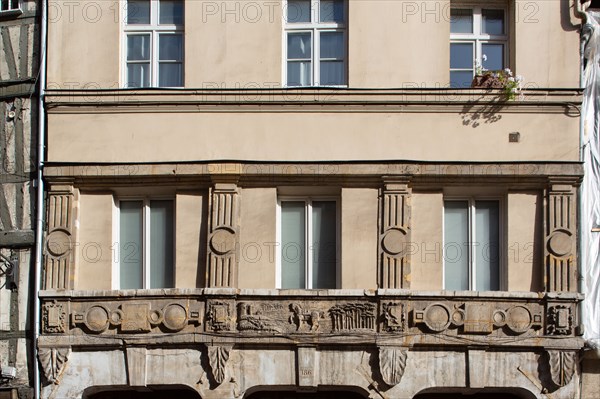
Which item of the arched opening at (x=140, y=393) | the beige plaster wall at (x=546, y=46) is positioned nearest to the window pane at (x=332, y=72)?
the beige plaster wall at (x=546, y=46)

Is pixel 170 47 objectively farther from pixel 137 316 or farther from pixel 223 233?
pixel 137 316

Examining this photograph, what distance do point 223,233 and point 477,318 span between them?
3.64m

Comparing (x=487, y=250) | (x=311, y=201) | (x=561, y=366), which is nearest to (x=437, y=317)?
(x=487, y=250)

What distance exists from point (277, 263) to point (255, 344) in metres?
1.21

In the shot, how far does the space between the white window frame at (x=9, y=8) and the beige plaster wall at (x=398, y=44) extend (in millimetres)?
4747

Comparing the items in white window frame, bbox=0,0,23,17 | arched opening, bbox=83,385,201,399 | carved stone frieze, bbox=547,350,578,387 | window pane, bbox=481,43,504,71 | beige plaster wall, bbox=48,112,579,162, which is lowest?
arched opening, bbox=83,385,201,399

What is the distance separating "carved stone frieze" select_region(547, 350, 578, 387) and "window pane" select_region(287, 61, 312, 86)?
16.7 ft

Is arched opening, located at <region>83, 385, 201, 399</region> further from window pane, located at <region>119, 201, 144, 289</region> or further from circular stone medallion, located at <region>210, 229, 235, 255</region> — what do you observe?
circular stone medallion, located at <region>210, 229, 235, 255</region>

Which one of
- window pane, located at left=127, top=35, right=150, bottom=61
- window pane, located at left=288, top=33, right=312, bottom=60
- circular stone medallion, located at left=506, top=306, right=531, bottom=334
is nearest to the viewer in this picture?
circular stone medallion, located at left=506, top=306, right=531, bottom=334

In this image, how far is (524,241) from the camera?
1781 cm

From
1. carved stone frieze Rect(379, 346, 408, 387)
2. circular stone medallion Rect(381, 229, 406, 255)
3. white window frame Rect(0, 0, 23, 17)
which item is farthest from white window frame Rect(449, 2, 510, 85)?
white window frame Rect(0, 0, 23, 17)

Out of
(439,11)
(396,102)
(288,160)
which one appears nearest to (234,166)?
(288,160)

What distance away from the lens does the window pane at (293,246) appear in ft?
59.3

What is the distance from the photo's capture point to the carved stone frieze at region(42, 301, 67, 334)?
58.0 ft
